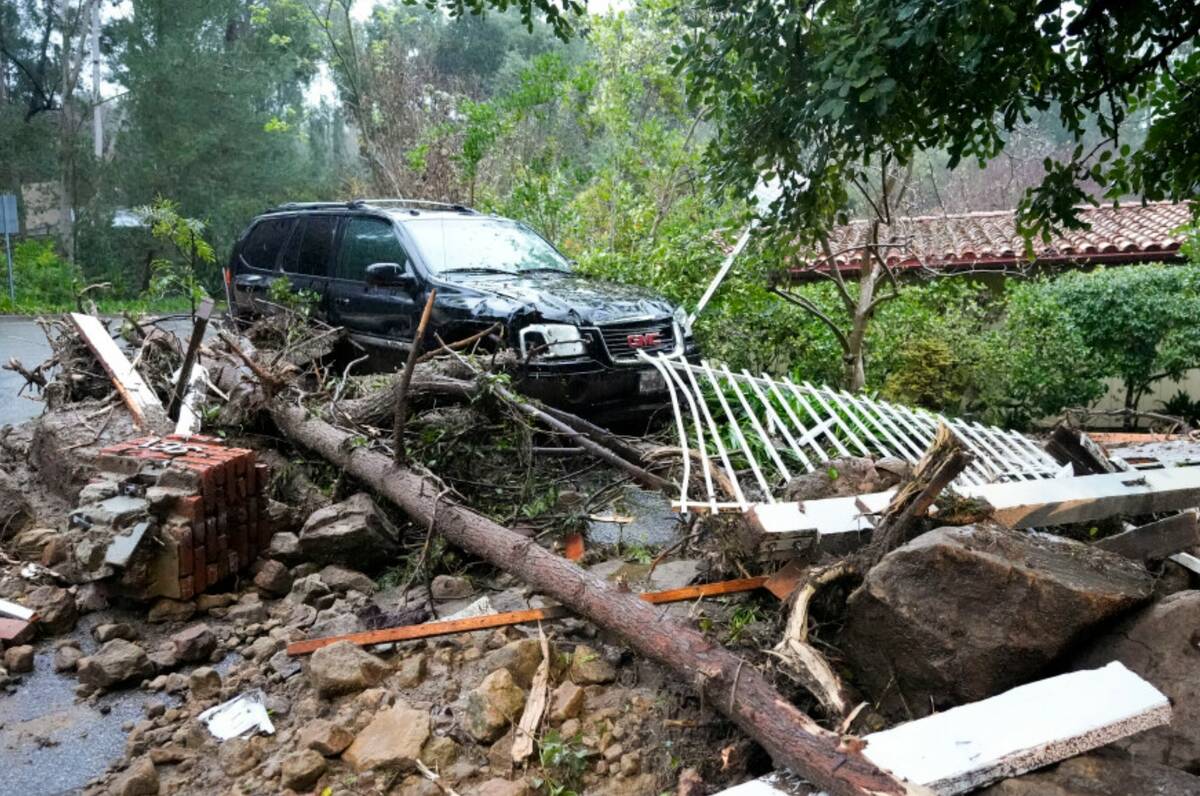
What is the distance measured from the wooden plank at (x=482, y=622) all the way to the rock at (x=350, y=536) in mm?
912

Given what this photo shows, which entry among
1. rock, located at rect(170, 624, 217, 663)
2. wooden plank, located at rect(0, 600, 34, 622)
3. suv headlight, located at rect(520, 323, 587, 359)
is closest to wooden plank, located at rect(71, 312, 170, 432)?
wooden plank, located at rect(0, 600, 34, 622)

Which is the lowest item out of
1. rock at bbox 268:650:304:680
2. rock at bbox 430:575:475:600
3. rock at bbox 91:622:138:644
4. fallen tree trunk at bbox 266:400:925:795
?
rock at bbox 91:622:138:644

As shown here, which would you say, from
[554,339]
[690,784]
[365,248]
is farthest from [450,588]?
[365,248]

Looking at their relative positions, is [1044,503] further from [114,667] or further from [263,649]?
[114,667]

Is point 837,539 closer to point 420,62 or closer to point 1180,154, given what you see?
point 1180,154

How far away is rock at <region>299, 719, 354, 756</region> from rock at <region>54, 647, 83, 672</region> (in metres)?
1.46

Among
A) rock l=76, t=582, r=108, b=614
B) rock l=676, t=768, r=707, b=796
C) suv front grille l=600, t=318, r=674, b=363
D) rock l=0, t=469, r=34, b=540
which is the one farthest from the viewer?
suv front grille l=600, t=318, r=674, b=363

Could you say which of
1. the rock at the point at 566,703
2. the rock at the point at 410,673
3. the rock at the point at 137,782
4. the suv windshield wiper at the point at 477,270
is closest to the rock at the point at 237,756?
the rock at the point at 137,782

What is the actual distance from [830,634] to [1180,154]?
3.80 m

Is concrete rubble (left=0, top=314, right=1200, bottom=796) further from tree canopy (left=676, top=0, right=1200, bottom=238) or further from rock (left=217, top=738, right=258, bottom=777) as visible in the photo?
tree canopy (left=676, top=0, right=1200, bottom=238)

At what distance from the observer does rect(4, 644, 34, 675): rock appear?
3811mm

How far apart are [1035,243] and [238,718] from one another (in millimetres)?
11365

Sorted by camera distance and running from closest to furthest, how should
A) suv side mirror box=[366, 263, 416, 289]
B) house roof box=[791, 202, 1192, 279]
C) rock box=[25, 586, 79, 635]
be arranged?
rock box=[25, 586, 79, 635], suv side mirror box=[366, 263, 416, 289], house roof box=[791, 202, 1192, 279]

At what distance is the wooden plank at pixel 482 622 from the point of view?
12.1ft
